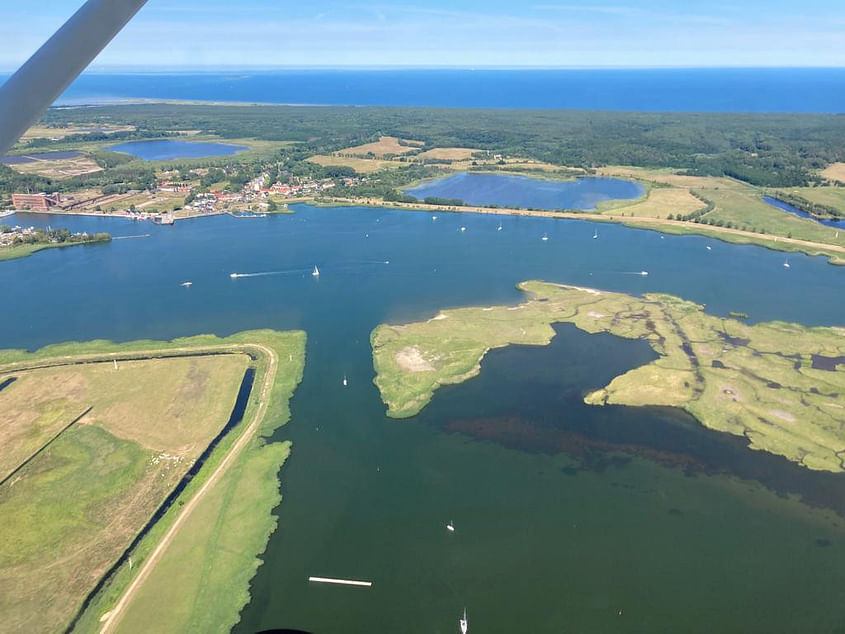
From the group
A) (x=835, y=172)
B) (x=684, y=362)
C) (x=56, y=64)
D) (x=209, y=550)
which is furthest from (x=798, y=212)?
(x=56, y=64)

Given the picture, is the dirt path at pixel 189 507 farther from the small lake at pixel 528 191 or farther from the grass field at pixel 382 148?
the grass field at pixel 382 148

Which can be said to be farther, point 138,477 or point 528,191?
point 528,191

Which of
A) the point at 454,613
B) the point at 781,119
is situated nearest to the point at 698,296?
the point at 454,613

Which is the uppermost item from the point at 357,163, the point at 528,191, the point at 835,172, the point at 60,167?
the point at 835,172

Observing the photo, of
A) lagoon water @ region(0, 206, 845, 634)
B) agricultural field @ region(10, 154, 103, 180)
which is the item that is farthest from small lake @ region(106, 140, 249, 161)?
lagoon water @ region(0, 206, 845, 634)

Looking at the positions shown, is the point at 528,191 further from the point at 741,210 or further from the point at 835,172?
the point at 835,172

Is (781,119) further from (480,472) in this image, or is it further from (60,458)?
(60,458)
